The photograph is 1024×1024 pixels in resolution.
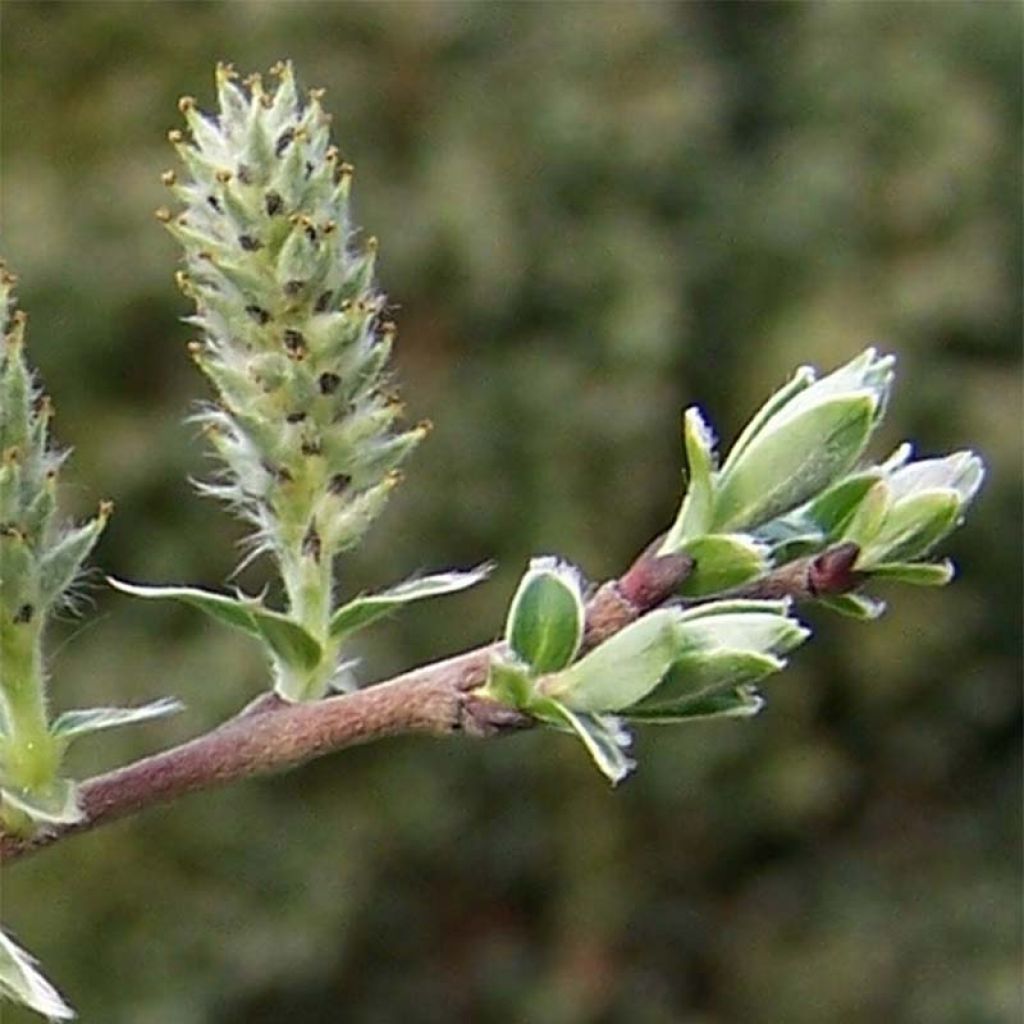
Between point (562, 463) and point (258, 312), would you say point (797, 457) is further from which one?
point (562, 463)

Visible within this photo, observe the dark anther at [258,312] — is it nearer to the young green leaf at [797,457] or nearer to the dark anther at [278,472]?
the dark anther at [278,472]

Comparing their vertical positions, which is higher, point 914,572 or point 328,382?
point 328,382

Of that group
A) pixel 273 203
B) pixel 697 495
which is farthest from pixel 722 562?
pixel 273 203

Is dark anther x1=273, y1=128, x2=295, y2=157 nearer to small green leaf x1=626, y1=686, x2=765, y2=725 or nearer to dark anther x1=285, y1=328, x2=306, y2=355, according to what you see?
dark anther x1=285, y1=328, x2=306, y2=355

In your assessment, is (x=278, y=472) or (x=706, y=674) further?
(x=278, y=472)

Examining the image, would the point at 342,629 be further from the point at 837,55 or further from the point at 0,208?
the point at 837,55

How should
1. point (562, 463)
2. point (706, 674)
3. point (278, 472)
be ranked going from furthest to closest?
point (562, 463)
point (278, 472)
point (706, 674)
